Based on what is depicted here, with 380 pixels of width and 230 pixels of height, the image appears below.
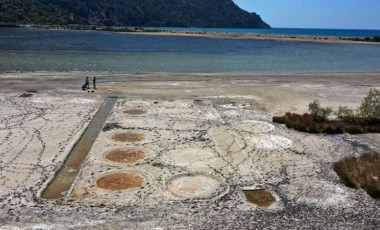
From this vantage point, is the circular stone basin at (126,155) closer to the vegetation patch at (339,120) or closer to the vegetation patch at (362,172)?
the vegetation patch at (362,172)

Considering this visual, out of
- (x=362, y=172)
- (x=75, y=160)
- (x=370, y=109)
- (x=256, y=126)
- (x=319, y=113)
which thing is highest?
(x=370, y=109)

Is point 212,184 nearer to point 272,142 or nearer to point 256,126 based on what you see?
point 272,142

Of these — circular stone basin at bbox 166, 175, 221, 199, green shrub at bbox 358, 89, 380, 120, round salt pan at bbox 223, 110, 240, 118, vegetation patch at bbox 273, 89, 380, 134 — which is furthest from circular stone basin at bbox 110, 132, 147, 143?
green shrub at bbox 358, 89, 380, 120

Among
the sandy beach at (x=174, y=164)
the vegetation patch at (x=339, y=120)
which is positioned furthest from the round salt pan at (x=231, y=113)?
the vegetation patch at (x=339, y=120)

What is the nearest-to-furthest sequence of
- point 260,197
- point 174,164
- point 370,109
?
point 260,197
point 174,164
point 370,109

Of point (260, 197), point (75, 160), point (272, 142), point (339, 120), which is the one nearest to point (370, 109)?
point (339, 120)
